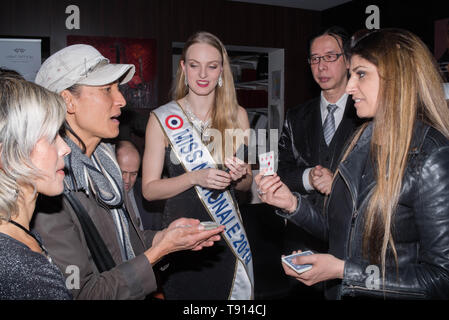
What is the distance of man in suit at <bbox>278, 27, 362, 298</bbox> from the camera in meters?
2.50

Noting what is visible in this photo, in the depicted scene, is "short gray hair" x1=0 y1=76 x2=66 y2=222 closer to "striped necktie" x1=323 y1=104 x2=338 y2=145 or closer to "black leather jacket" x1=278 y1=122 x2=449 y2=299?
"black leather jacket" x1=278 y1=122 x2=449 y2=299

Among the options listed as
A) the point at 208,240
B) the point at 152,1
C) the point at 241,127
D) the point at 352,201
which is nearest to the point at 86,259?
the point at 208,240

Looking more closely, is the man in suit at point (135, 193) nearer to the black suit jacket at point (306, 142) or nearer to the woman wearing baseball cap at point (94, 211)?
the black suit jacket at point (306, 142)

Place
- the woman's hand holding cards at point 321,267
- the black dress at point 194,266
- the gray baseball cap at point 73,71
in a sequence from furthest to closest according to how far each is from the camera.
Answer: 1. the black dress at point 194,266
2. the gray baseball cap at point 73,71
3. the woman's hand holding cards at point 321,267

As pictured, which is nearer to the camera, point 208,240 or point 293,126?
point 208,240

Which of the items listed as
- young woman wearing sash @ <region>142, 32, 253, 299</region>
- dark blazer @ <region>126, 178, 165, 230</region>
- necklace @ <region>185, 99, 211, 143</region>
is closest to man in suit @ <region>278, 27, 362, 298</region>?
young woman wearing sash @ <region>142, 32, 253, 299</region>

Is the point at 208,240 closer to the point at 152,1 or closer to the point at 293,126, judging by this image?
the point at 293,126

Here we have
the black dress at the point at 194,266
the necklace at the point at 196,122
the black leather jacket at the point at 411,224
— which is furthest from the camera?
the necklace at the point at 196,122

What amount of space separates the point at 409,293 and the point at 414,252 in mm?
150

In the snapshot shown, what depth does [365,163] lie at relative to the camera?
1519 millimetres

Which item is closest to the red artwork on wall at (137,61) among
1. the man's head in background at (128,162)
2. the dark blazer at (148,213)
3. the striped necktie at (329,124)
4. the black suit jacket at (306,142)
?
the man's head in background at (128,162)

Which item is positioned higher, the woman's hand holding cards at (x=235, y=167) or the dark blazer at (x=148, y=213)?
the woman's hand holding cards at (x=235, y=167)

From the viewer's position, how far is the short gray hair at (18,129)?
108 cm

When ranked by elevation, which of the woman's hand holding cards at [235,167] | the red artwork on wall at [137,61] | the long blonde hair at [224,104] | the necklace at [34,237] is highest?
the red artwork on wall at [137,61]
